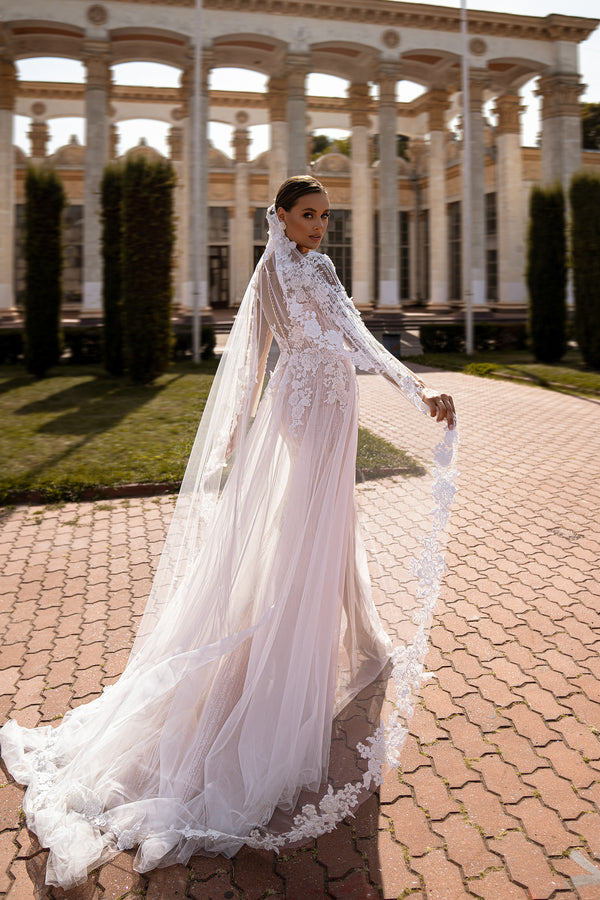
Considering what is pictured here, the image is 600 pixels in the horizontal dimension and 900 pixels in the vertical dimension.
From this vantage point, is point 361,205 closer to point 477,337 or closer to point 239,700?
point 477,337

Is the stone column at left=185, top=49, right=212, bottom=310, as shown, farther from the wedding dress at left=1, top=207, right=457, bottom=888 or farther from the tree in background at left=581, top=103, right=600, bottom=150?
the tree in background at left=581, top=103, right=600, bottom=150

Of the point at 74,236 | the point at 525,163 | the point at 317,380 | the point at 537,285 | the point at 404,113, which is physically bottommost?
the point at 317,380

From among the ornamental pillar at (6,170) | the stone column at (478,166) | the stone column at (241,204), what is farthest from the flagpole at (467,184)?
the ornamental pillar at (6,170)

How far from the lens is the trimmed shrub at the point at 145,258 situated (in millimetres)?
12891

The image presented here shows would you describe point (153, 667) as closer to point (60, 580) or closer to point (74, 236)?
point (60, 580)

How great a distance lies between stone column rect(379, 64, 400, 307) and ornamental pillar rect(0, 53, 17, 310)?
11.9 m

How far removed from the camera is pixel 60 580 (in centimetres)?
419

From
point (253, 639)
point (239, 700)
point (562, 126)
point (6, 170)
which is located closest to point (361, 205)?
point (562, 126)

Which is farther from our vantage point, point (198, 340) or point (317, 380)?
point (198, 340)

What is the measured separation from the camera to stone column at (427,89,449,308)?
24703 millimetres

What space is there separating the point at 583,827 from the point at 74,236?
2914cm

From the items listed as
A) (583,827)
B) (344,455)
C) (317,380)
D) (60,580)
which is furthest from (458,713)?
(60,580)

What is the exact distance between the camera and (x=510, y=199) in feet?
80.9

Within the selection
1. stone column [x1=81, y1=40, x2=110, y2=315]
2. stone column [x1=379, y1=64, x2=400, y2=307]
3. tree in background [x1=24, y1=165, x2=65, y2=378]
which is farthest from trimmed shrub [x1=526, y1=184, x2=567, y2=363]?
stone column [x1=81, y1=40, x2=110, y2=315]
